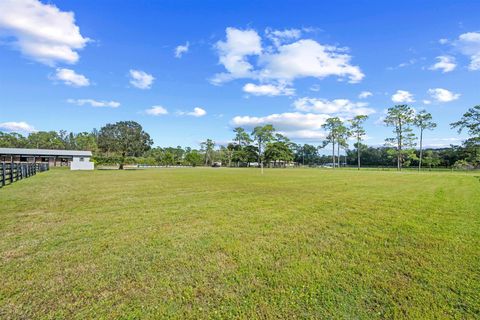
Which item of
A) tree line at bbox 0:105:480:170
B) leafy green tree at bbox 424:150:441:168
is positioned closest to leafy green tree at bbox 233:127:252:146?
tree line at bbox 0:105:480:170

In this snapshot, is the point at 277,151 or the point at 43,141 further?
the point at 43,141

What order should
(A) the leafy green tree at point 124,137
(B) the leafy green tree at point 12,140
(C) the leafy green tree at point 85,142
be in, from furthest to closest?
(C) the leafy green tree at point 85,142 → (B) the leafy green tree at point 12,140 → (A) the leafy green tree at point 124,137

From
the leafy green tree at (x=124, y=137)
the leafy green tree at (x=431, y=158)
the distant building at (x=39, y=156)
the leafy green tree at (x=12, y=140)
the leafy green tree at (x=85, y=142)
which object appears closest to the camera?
the distant building at (x=39, y=156)

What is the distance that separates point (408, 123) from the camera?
165 feet

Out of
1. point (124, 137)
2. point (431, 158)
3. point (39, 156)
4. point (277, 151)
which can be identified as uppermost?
point (124, 137)

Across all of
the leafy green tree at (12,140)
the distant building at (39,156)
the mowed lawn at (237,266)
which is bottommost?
the mowed lawn at (237,266)

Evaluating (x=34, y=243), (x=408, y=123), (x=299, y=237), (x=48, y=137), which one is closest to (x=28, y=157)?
(x=48, y=137)

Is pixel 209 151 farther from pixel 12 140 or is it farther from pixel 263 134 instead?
pixel 12 140

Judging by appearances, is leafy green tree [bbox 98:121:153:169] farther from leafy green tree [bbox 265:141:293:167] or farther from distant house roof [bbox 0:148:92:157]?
leafy green tree [bbox 265:141:293:167]

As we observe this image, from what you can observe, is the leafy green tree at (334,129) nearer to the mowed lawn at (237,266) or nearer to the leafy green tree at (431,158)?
the leafy green tree at (431,158)

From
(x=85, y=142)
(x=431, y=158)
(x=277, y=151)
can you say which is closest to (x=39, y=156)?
(x=85, y=142)

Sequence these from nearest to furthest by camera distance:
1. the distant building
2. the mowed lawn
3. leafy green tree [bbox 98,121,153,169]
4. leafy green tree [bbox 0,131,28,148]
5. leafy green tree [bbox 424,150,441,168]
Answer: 1. the mowed lawn
2. the distant building
3. leafy green tree [bbox 98,121,153,169]
4. leafy green tree [bbox 424,150,441,168]
5. leafy green tree [bbox 0,131,28,148]

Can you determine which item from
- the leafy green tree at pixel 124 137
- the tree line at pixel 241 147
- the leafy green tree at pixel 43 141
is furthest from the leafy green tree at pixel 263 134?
the leafy green tree at pixel 43 141

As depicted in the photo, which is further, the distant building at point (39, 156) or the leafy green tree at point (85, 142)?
the leafy green tree at point (85, 142)
